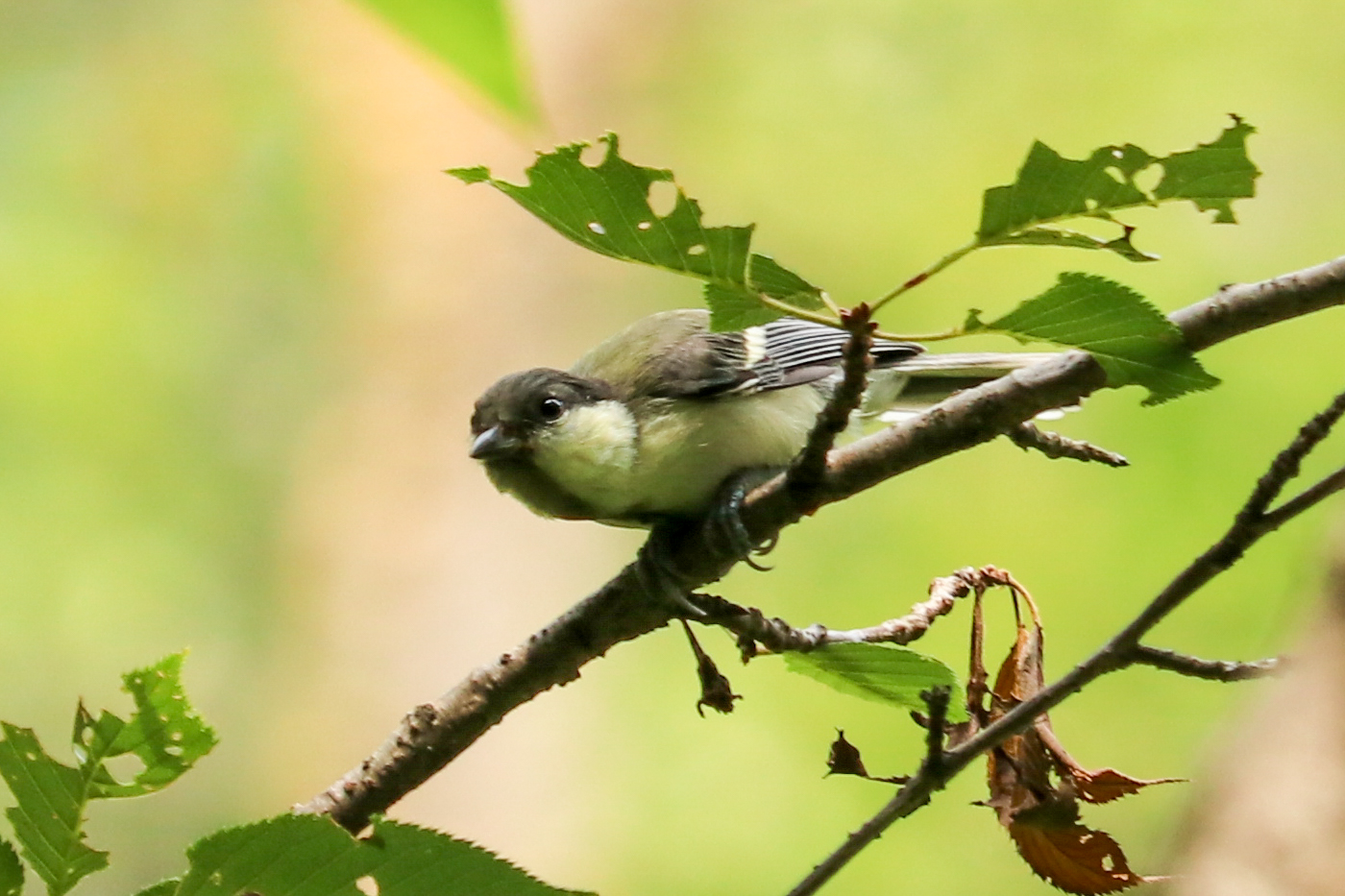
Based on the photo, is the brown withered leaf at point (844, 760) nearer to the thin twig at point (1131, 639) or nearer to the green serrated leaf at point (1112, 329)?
the thin twig at point (1131, 639)

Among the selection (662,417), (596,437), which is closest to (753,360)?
(662,417)

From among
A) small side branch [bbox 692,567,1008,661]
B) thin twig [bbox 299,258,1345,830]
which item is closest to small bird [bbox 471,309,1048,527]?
thin twig [bbox 299,258,1345,830]

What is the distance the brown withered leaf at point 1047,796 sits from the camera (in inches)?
60.2

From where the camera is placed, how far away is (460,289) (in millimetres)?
6316

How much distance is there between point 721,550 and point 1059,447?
50 centimetres

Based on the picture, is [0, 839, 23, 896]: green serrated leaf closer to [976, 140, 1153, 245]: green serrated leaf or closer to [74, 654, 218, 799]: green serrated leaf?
[74, 654, 218, 799]: green serrated leaf

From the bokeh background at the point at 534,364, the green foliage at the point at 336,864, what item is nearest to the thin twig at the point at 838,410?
the green foliage at the point at 336,864

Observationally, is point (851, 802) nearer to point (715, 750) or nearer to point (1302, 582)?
point (715, 750)

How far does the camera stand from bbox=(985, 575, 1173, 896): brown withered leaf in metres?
1.53

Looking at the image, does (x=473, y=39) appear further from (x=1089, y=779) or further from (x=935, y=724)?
(x=1089, y=779)

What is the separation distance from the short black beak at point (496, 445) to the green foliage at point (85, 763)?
44.3 inches

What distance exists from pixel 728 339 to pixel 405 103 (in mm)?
4423

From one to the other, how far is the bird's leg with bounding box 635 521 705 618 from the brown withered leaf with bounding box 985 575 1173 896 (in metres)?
0.42

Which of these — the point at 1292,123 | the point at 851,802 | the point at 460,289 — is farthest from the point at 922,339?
the point at 1292,123
